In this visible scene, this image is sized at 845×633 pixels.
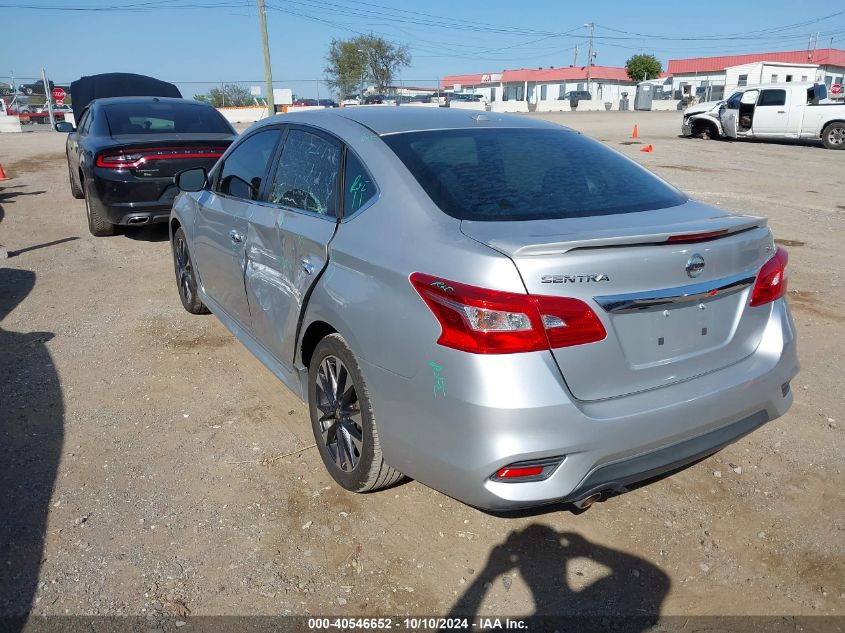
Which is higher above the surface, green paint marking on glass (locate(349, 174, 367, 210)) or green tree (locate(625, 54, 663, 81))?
green tree (locate(625, 54, 663, 81))

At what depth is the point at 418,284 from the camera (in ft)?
7.76

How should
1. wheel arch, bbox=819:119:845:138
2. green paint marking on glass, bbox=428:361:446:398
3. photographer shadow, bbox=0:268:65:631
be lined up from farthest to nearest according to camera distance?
wheel arch, bbox=819:119:845:138 → photographer shadow, bbox=0:268:65:631 → green paint marking on glass, bbox=428:361:446:398

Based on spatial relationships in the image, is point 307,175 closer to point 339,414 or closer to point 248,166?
point 248,166

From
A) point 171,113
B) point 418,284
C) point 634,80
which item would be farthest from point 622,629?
point 634,80

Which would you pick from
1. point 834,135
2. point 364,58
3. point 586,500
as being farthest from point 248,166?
point 364,58

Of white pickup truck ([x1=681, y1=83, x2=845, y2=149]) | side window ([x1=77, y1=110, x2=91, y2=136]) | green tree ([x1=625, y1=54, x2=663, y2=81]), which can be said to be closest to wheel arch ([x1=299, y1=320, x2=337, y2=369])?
side window ([x1=77, y1=110, x2=91, y2=136])

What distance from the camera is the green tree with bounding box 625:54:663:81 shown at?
259 ft

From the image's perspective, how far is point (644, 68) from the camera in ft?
259

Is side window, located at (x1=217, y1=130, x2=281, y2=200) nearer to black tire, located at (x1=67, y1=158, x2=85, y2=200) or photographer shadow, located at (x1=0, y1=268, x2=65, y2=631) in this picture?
photographer shadow, located at (x1=0, y1=268, x2=65, y2=631)

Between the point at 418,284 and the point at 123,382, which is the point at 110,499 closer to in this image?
the point at 123,382

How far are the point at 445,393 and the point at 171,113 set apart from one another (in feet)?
24.1

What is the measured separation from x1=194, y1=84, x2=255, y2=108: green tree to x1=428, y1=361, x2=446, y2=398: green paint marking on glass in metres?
40.7

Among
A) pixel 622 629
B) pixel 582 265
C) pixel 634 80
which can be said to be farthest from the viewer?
pixel 634 80

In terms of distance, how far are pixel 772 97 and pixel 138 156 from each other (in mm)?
19787
